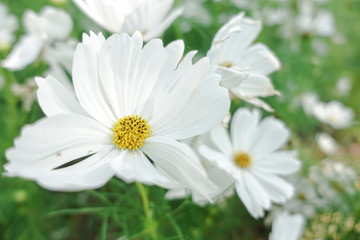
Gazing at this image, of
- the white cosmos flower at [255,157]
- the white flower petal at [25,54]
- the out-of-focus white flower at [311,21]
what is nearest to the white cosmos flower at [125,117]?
the white cosmos flower at [255,157]

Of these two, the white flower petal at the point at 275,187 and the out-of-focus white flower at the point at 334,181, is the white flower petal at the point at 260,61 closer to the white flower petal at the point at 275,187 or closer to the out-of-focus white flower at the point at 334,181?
the white flower petal at the point at 275,187


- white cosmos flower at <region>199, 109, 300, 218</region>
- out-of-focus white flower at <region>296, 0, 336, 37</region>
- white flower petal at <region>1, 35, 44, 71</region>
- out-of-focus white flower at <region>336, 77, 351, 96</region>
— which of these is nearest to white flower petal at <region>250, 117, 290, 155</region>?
white cosmos flower at <region>199, 109, 300, 218</region>

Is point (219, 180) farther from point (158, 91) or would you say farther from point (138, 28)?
point (138, 28)

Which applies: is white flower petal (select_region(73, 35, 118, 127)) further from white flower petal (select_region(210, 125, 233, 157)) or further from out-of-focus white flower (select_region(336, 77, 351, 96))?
out-of-focus white flower (select_region(336, 77, 351, 96))

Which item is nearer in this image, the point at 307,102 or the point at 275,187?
the point at 275,187

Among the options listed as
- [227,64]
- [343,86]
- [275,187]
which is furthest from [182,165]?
[343,86]

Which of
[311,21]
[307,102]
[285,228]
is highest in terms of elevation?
[285,228]

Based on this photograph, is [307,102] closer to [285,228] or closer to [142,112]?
[285,228]

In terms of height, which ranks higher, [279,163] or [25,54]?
[25,54]
